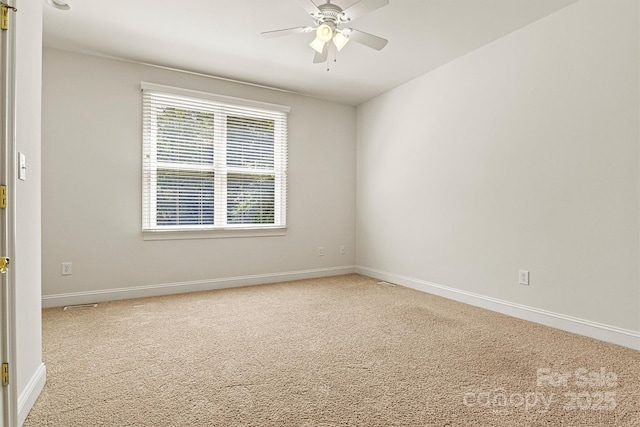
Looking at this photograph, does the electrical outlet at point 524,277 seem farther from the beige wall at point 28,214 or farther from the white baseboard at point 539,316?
the beige wall at point 28,214

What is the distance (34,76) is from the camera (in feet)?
5.88

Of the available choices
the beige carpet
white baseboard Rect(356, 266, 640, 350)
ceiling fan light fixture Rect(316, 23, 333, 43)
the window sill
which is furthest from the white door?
white baseboard Rect(356, 266, 640, 350)

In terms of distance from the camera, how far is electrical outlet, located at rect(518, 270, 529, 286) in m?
3.09

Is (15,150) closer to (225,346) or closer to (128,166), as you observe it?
(225,346)

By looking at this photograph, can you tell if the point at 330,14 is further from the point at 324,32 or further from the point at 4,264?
the point at 4,264

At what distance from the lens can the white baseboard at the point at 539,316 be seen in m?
2.48

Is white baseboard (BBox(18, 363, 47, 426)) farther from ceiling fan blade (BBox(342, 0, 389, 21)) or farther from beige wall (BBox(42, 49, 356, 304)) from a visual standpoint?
ceiling fan blade (BBox(342, 0, 389, 21))

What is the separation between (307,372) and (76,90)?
3.57m

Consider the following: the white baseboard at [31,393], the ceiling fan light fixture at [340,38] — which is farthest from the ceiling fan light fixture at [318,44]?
the white baseboard at [31,393]

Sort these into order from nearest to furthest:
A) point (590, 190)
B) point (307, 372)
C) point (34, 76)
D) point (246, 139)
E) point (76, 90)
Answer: point (34, 76), point (307, 372), point (590, 190), point (76, 90), point (246, 139)

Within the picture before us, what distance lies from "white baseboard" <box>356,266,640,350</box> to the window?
2.03 meters

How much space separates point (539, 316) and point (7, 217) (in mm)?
3589

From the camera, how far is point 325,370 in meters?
2.07

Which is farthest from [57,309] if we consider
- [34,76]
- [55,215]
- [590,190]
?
[590,190]
